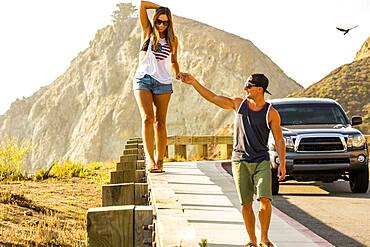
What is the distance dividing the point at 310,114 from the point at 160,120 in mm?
5755

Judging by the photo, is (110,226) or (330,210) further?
(330,210)

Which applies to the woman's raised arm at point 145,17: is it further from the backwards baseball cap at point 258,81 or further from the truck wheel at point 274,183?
the truck wheel at point 274,183

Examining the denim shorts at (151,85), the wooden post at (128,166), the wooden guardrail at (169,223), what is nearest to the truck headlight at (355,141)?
the wooden post at (128,166)

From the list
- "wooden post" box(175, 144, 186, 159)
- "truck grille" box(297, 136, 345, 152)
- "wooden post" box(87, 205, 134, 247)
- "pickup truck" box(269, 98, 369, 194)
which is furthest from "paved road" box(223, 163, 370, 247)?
"wooden post" box(175, 144, 186, 159)

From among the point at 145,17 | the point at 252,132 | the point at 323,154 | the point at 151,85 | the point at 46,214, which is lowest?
the point at 46,214

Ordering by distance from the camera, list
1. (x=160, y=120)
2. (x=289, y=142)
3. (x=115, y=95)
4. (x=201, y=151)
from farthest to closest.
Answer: (x=115, y=95) < (x=201, y=151) < (x=289, y=142) < (x=160, y=120)

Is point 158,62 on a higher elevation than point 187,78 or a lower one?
higher

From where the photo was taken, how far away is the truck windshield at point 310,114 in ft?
46.2

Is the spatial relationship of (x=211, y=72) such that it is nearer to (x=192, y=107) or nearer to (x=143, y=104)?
(x=192, y=107)

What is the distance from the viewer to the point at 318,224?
993 centimetres

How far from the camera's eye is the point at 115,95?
319 ft

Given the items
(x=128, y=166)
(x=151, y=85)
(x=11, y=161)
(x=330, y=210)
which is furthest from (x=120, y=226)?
(x=11, y=161)

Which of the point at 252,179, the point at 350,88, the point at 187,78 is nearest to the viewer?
the point at 252,179

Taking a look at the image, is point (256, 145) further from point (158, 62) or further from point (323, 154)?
point (323, 154)
